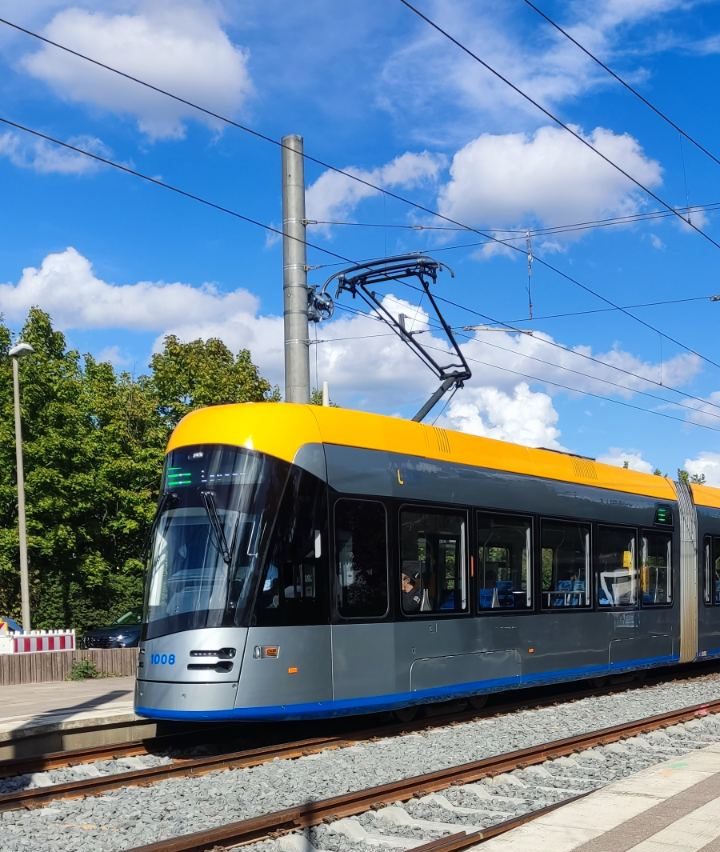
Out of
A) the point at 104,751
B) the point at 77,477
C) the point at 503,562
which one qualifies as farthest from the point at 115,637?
the point at 104,751

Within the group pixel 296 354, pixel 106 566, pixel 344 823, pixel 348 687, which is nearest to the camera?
pixel 344 823

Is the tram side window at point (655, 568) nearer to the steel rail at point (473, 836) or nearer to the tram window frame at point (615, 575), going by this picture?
the tram window frame at point (615, 575)

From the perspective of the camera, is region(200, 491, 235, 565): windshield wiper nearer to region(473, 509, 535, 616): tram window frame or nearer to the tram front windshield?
the tram front windshield

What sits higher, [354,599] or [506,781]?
[354,599]

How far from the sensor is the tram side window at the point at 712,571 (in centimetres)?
1978

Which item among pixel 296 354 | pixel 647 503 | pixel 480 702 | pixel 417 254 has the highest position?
pixel 417 254

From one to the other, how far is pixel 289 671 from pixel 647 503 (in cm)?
916

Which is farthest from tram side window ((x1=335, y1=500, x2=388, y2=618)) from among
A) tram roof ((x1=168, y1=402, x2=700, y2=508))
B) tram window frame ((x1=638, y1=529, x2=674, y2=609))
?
tram window frame ((x1=638, y1=529, x2=674, y2=609))

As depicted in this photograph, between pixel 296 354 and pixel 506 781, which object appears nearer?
pixel 506 781

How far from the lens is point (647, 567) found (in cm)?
1777

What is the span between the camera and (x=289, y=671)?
35.4 ft

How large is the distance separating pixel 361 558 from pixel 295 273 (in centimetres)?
591

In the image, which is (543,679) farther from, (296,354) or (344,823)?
(344,823)

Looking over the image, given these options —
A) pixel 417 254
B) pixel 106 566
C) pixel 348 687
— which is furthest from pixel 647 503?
pixel 106 566
